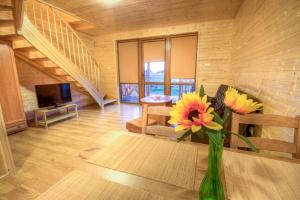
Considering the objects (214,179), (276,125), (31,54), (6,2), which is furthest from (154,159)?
(31,54)

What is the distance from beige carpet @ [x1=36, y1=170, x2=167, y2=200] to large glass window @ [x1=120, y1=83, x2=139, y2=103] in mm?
4862

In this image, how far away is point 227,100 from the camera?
52cm

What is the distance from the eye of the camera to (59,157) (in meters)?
2.11

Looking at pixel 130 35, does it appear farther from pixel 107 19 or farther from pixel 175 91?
pixel 175 91

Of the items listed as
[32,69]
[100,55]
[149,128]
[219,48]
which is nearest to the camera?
[149,128]

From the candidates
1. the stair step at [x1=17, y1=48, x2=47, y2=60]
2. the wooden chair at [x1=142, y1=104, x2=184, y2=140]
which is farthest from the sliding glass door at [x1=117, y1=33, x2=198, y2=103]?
the wooden chair at [x1=142, y1=104, x2=184, y2=140]

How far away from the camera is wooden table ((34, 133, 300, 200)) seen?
0.58 metres

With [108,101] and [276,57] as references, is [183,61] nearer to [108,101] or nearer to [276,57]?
[108,101]

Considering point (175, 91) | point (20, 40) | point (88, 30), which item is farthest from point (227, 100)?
point (88, 30)

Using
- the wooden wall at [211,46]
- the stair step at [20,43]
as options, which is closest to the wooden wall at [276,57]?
the wooden wall at [211,46]

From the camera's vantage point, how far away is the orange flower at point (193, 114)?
1.52 ft

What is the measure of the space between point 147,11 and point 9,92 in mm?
3338

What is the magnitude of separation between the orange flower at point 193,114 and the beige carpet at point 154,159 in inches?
13.1

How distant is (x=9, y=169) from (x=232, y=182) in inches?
94.2
